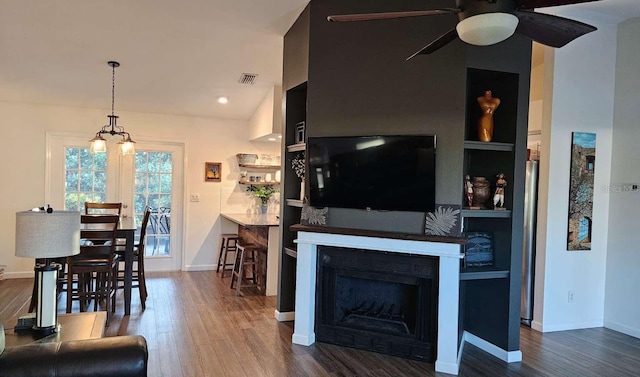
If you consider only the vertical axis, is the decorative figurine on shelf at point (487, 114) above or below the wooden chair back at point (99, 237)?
above

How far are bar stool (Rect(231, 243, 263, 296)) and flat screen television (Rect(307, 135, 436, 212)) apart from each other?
1.94 meters

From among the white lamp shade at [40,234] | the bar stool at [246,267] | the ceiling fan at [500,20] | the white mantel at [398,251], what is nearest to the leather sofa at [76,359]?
the white lamp shade at [40,234]

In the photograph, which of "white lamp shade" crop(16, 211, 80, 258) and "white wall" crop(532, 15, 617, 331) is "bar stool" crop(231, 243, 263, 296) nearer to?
"white lamp shade" crop(16, 211, 80, 258)

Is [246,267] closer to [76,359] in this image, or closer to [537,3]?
[76,359]

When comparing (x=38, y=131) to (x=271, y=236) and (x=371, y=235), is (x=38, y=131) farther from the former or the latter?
(x=371, y=235)

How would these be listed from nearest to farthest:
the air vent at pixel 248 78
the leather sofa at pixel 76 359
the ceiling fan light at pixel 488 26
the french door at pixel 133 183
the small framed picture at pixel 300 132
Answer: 1. the leather sofa at pixel 76 359
2. the ceiling fan light at pixel 488 26
3. the small framed picture at pixel 300 132
4. the air vent at pixel 248 78
5. the french door at pixel 133 183

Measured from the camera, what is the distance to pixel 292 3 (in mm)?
3744

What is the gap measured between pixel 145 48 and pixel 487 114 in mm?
3418

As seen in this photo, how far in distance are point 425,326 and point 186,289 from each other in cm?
334

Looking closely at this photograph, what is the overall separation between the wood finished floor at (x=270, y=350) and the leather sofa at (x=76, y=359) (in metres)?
1.25

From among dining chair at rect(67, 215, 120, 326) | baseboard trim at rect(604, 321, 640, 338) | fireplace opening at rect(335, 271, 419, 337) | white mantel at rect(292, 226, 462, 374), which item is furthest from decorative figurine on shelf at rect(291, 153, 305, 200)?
baseboard trim at rect(604, 321, 640, 338)

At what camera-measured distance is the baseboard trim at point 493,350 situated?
11.2ft

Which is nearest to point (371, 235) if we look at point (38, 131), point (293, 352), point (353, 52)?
point (293, 352)

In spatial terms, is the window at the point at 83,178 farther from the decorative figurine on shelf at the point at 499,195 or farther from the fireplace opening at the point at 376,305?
the decorative figurine on shelf at the point at 499,195
